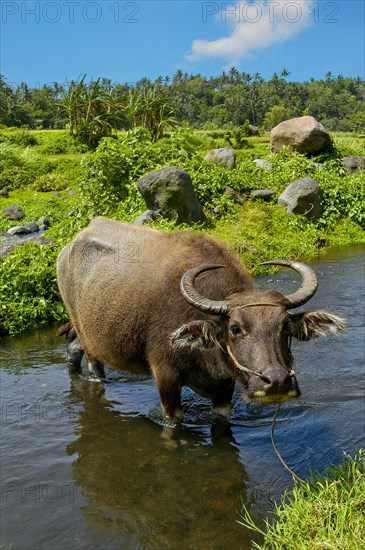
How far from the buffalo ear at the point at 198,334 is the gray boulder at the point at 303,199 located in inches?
486

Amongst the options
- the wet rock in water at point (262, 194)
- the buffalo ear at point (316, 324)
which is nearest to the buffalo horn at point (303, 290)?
the buffalo ear at point (316, 324)

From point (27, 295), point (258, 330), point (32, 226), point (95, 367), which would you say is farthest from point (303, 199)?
point (258, 330)

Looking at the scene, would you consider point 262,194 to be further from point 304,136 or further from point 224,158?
point 304,136

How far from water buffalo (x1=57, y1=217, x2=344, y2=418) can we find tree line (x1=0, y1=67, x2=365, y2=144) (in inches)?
1211

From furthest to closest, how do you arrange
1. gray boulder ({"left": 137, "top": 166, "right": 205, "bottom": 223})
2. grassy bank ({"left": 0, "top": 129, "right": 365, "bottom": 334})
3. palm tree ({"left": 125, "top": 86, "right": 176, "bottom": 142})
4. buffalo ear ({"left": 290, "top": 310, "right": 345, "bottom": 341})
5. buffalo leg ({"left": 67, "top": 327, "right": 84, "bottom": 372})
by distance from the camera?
palm tree ({"left": 125, "top": 86, "right": 176, "bottom": 142}) → gray boulder ({"left": 137, "top": 166, "right": 205, "bottom": 223}) → grassy bank ({"left": 0, "top": 129, "right": 365, "bottom": 334}) → buffalo leg ({"left": 67, "top": 327, "right": 84, "bottom": 372}) → buffalo ear ({"left": 290, "top": 310, "right": 345, "bottom": 341})

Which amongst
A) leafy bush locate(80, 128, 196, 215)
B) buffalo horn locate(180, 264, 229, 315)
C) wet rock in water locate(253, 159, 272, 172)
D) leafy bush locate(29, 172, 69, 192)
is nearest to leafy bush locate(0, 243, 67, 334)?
leafy bush locate(80, 128, 196, 215)

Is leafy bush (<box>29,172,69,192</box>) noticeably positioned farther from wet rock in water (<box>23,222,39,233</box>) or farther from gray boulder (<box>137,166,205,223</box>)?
gray boulder (<box>137,166,205,223</box>)

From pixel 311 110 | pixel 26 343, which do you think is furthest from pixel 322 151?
pixel 311 110

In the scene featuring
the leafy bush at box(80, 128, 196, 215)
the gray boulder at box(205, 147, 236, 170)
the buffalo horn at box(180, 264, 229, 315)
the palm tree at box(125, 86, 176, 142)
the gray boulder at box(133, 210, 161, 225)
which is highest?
the palm tree at box(125, 86, 176, 142)

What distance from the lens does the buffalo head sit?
3363mm

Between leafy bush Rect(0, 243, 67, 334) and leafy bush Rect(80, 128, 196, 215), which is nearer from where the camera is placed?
leafy bush Rect(0, 243, 67, 334)

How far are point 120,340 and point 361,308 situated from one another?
518 cm

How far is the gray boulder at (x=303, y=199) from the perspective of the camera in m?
15.8

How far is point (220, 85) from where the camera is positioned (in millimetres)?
152375
